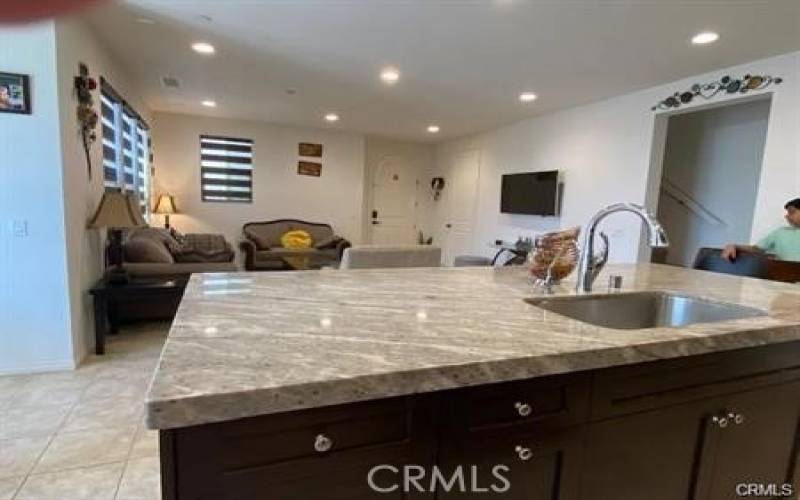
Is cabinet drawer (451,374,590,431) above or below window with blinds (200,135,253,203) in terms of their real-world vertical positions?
below

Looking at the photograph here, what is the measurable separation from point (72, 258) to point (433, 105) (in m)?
4.19

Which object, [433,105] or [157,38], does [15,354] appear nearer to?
[157,38]

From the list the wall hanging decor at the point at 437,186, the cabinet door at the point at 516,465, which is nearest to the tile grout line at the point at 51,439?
the cabinet door at the point at 516,465

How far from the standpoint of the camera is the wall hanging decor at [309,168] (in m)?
7.53

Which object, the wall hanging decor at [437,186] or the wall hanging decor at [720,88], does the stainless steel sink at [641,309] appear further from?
the wall hanging decor at [437,186]

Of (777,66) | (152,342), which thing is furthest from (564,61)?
(152,342)

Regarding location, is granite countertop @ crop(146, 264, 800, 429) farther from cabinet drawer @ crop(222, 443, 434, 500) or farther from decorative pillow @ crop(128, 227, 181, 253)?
decorative pillow @ crop(128, 227, 181, 253)

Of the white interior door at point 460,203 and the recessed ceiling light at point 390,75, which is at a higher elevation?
the recessed ceiling light at point 390,75

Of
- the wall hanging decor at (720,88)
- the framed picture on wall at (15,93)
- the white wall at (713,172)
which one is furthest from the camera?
the white wall at (713,172)

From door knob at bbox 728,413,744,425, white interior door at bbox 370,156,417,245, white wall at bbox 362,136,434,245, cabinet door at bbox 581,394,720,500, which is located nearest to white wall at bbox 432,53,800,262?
white wall at bbox 362,136,434,245

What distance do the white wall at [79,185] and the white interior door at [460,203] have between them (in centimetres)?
547

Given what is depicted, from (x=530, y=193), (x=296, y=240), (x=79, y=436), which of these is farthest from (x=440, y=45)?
(x=296, y=240)

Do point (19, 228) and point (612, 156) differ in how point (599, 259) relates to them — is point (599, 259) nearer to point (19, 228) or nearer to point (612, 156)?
point (19, 228)

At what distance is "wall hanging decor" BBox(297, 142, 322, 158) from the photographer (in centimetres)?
748
